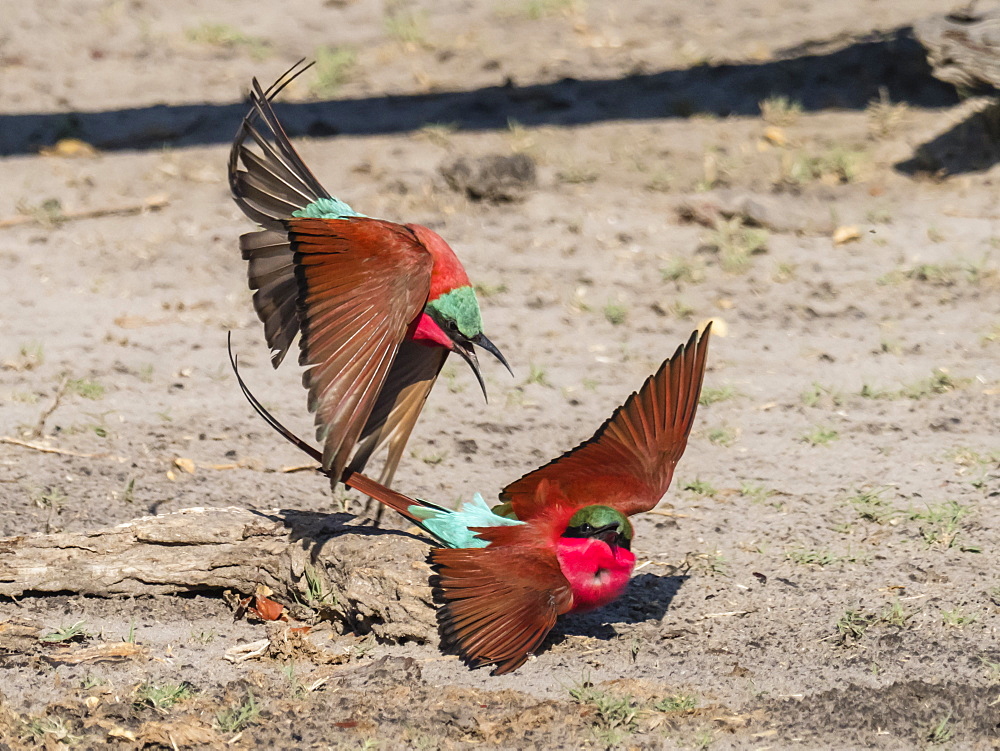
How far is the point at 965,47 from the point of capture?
5859 millimetres

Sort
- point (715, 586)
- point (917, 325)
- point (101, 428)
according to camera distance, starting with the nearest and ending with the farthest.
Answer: point (715, 586), point (101, 428), point (917, 325)

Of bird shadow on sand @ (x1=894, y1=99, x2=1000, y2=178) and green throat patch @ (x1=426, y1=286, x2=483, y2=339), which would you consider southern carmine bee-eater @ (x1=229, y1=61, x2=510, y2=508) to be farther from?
bird shadow on sand @ (x1=894, y1=99, x2=1000, y2=178)

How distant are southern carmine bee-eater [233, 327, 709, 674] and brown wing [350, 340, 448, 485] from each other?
0.76ft

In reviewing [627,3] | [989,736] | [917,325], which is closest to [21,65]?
[627,3]

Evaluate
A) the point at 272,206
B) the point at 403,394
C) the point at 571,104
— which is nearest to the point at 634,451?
the point at 403,394

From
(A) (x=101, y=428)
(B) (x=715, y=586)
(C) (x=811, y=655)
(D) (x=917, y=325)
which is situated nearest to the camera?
(C) (x=811, y=655)

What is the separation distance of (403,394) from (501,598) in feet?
2.38

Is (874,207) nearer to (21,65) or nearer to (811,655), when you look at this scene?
(811,655)

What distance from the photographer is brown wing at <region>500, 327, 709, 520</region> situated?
10.3ft

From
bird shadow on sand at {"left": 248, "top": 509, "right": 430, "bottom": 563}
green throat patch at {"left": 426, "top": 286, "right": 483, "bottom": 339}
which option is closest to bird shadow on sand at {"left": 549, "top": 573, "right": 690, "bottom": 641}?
bird shadow on sand at {"left": 248, "top": 509, "right": 430, "bottom": 563}

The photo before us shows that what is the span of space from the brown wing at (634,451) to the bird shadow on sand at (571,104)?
13.0ft

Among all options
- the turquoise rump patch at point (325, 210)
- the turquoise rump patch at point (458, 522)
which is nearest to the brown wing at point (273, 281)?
the turquoise rump patch at point (325, 210)

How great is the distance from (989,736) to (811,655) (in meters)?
0.50

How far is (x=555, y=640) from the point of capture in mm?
3258
